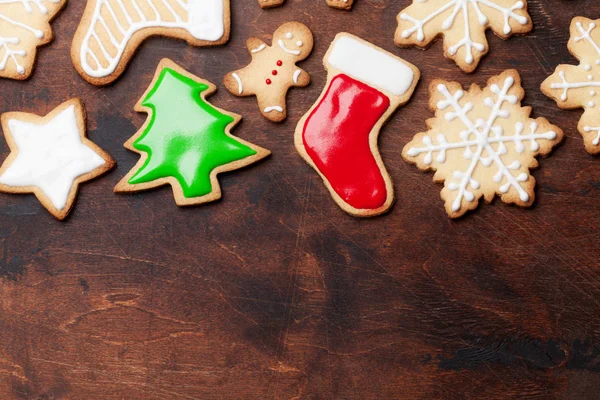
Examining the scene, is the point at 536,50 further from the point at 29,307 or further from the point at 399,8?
the point at 29,307

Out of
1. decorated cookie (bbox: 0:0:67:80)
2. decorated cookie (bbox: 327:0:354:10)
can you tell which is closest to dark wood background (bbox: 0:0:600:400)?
decorated cookie (bbox: 327:0:354:10)

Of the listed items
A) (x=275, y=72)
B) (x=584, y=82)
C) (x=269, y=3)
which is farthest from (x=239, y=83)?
(x=584, y=82)

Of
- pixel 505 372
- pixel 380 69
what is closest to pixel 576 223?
pixel 505 372

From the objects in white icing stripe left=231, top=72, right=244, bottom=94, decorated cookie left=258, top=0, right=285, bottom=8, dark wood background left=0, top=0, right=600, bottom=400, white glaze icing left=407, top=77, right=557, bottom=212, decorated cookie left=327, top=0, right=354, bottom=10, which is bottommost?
dark wood background left=0, top=0, right=600, bottom=400

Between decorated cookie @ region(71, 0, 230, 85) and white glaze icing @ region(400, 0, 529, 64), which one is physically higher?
decorated cookie @ region(71, 0, 230, 85)

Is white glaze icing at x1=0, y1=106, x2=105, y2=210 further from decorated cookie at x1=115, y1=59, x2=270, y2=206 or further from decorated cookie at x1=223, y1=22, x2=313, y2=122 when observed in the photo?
decorated cookie at x1=223, y1=22, x2=313, y2=122

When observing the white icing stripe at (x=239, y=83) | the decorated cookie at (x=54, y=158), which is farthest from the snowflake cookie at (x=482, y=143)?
the decorated cookie at (x=54, y=158)

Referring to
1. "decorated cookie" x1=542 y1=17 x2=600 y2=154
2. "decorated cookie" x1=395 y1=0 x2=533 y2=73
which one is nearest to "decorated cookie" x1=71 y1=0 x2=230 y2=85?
"decorated cookie" x1=395 y1=0 x2=533 y2=73
